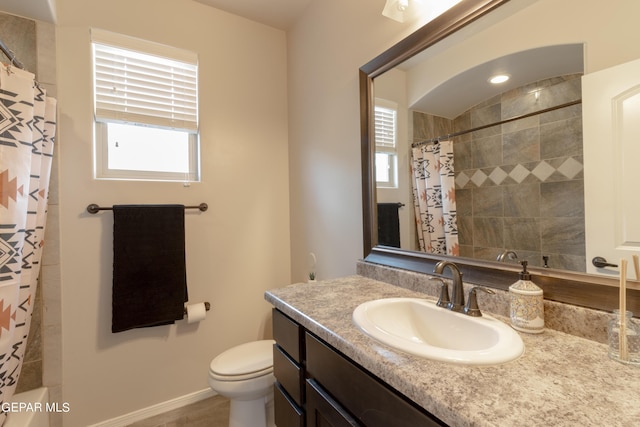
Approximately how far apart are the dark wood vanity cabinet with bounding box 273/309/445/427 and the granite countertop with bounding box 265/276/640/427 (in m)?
0.05

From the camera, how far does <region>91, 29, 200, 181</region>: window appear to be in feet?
5.49

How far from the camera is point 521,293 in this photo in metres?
0.79

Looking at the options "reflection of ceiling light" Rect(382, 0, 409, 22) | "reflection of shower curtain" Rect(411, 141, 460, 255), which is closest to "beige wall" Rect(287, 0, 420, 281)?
"reflection of ceiling light" Rect(382, 0, 409, 22)

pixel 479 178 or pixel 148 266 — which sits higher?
pixel 479 178

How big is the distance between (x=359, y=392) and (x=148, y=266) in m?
1.49

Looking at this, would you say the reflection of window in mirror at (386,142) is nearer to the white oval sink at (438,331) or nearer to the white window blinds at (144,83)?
the white oval sink at (438,331)

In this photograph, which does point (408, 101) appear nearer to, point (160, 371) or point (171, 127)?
point (171, 127)

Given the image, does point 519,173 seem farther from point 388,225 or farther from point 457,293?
point 388,225

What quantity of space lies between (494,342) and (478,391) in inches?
11.0

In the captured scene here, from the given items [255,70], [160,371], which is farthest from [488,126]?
[160,371]

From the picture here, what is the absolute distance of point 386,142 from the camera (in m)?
1.40

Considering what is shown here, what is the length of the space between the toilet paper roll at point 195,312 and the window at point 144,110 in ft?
2.73

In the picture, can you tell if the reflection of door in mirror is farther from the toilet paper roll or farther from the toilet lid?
the toilet paper roll

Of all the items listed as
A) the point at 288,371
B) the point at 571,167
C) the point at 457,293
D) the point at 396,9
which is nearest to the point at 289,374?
the point at 288,371
